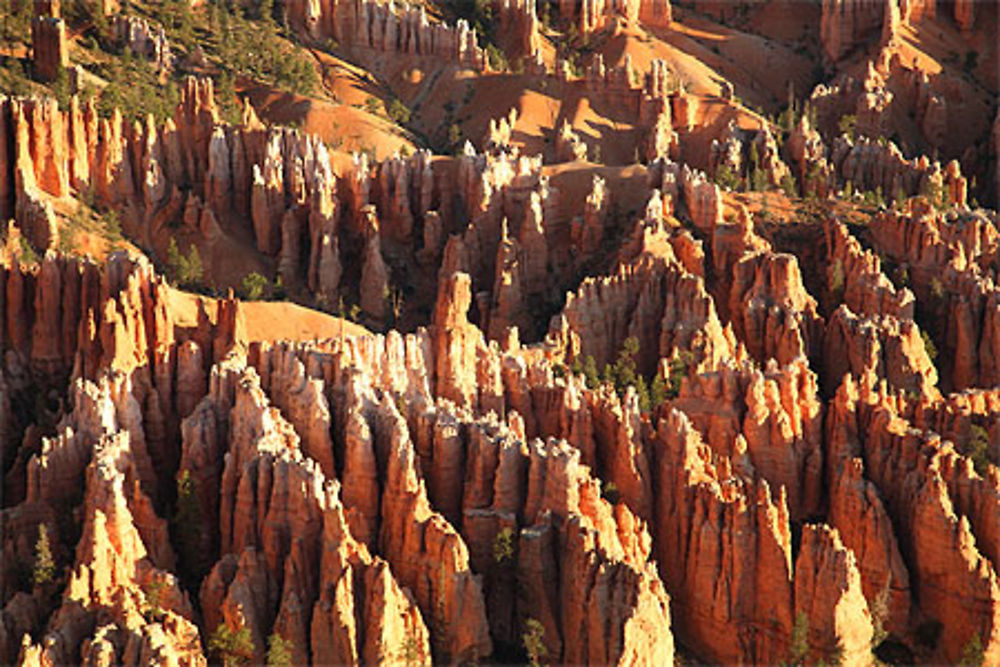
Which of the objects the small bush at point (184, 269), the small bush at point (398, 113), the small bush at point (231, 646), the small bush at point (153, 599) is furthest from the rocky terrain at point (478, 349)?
the small bush at point (153, 599)

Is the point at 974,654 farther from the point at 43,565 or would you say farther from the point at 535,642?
the point at 43,565

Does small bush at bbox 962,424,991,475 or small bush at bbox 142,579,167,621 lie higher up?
small bush at bbox 962,424,991,475

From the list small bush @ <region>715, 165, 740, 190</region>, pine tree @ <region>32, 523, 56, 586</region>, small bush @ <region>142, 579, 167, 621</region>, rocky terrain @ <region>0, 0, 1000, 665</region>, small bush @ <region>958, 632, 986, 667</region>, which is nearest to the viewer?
small bush @ <region>142, 579, 167, 621</region>

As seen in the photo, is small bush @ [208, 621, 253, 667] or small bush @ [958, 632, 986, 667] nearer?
small bush @ [208, 621, 253, 667]

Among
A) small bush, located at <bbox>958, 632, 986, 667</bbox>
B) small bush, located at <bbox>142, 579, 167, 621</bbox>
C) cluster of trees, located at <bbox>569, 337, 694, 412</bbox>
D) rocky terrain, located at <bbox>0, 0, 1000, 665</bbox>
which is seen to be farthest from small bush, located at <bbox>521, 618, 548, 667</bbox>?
cluster of trees, located at <bbox>569, 337, 694, 412</bbox>

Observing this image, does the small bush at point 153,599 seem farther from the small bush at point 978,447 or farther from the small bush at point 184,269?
the small bush at point 184,269

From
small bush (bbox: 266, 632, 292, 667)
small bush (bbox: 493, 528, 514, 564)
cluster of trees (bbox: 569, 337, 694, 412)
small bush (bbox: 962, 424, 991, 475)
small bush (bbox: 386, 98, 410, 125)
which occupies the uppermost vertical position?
small bush (bbox: 386, 98, 410, 125)

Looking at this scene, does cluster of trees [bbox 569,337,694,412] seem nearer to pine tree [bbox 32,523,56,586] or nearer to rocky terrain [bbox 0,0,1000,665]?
rocky terrain [bbox 0,0,1000,665]

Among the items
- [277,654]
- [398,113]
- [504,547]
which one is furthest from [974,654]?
[398,113]

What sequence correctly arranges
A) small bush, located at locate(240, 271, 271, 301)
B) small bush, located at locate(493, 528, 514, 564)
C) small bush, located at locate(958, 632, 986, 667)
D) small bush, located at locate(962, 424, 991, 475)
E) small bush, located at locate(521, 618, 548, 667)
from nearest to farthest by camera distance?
1. small bush, located at locate(521, 618, 548, 667)
2. small bush, located at locate(493, 528, 514, 564)
3. small bush, located at locate(958, 632, 986, 667)
4. small bush, located at locate(962, 424, 991, 475)
5. small bush, located at locate(240, 271, 271, 301)
